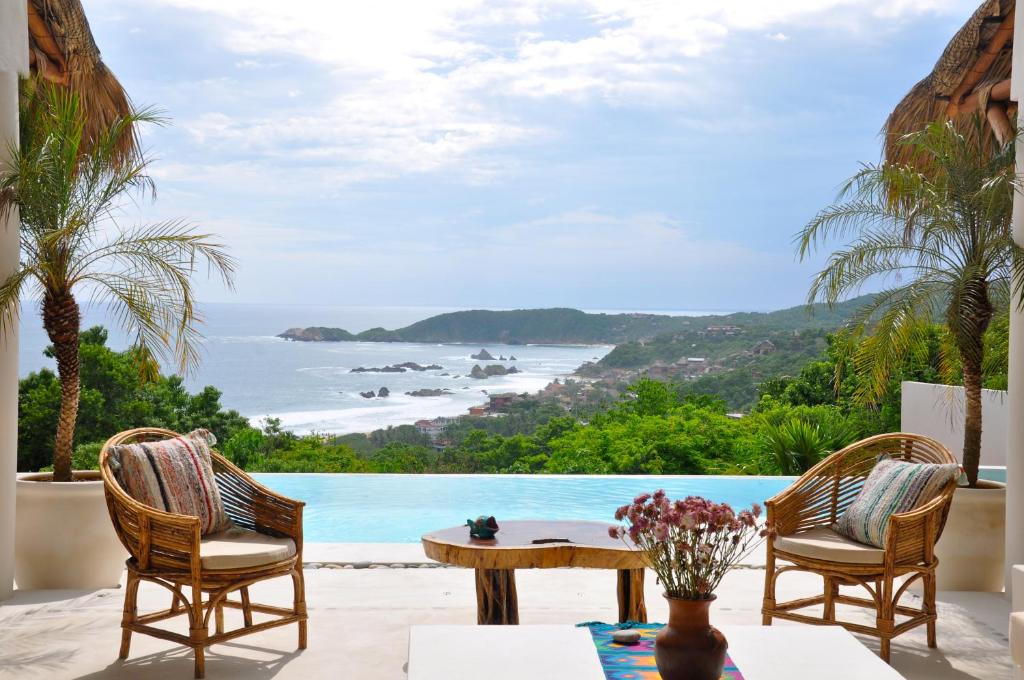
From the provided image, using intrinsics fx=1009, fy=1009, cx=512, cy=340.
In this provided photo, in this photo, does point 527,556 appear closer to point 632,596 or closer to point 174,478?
point 632,596

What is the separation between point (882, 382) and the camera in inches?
217

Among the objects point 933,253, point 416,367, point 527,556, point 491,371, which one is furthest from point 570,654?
point 416,367

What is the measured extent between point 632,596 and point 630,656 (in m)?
1.22

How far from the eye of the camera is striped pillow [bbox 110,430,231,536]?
398 centimetres

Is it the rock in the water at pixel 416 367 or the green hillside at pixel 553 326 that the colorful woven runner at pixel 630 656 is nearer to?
the green hillside at pixel 553 326

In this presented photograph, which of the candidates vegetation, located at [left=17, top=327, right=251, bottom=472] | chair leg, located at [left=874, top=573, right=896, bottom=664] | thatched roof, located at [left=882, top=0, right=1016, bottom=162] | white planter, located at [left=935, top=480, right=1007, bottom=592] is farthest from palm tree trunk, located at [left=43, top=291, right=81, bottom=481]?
thatched roof, located at [left=882, top=0, right=1016, bottom=162]

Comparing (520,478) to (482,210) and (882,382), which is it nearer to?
(882,382)

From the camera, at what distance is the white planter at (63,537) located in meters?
4.90

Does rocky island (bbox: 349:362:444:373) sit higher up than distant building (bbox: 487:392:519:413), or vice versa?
rocky island (bbox: 349:362:444:373)

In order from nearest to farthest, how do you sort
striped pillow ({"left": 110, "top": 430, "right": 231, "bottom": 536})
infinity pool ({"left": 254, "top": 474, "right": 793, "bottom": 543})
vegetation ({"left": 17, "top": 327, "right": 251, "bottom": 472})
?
striped pillow ({"left": 110, "top": 430, "right": 231, "bottom": 536}) → infinity pool ({"left": 254, "top": 474, "right": 793, "bottom": 543}) → vegetation ({"left": 17, "top": 327, "right": 251, "bottom": 472})

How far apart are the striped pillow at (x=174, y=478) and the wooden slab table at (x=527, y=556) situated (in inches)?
35.9

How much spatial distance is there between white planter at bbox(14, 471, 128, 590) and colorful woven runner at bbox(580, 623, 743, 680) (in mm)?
2861

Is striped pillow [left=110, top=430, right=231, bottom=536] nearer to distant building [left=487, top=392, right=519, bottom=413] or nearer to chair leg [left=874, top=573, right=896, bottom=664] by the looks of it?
chair leg [left=874, top=573, right=896, bottom=664]

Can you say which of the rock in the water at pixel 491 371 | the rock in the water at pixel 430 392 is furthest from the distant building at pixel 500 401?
the rock in the water at pixel 430 392
